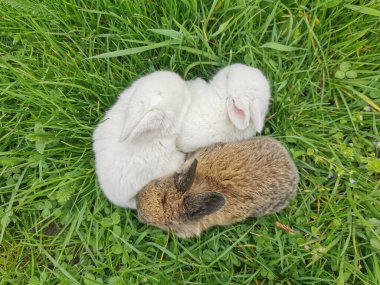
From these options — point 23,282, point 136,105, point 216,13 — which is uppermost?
point 216,13

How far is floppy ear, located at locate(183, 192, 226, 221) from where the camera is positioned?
3178 mm

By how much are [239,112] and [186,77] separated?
826 mm

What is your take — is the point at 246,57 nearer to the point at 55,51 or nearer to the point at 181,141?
the point at 181,141

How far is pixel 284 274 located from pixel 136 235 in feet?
4.58

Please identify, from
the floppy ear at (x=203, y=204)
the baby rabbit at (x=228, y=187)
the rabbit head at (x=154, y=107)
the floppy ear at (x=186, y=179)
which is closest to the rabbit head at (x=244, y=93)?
the baby rabbit at (x=228, y=187)

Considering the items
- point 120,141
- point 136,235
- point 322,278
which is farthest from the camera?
point 136,235

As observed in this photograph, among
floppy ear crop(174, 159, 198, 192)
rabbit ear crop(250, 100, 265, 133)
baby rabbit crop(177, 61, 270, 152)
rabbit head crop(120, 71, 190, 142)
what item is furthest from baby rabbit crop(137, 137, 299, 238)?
rabbit head crop(120, 71, 190, 142)

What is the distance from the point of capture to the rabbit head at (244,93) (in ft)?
11.5

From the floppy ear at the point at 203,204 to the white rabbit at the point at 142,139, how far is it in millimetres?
462

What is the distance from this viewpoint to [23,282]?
395 centimetres

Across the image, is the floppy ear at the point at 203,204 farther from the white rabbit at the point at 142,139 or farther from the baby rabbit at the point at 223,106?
the baby rabbit at the point at 223,106

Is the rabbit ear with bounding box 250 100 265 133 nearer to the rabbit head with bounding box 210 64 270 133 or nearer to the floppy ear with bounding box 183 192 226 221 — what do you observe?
the rabbit head with bounding box 210 64 270 133

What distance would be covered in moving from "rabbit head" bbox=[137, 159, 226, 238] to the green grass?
1.35 feet

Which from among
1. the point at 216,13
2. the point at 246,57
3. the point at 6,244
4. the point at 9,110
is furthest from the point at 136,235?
the point at 216,13
